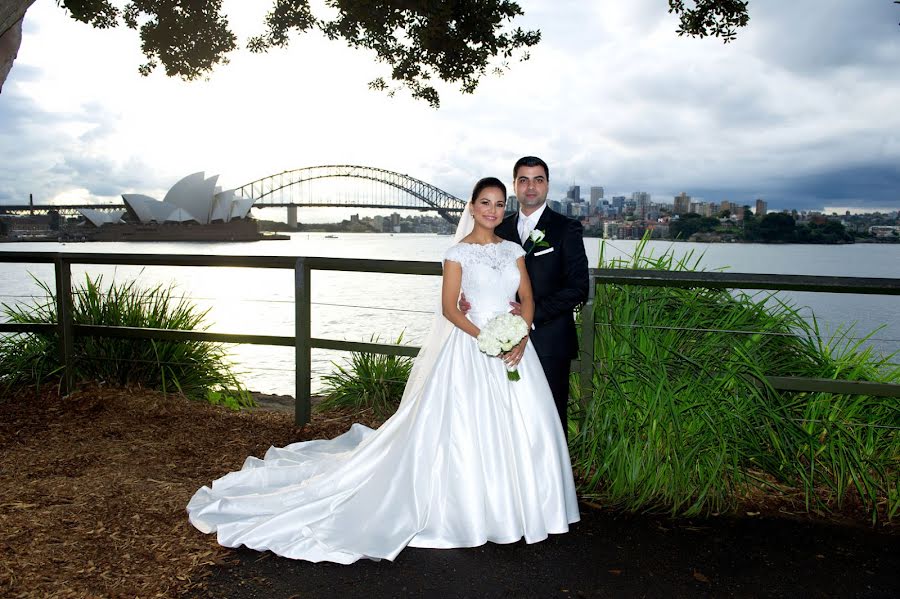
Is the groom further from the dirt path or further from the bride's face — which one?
the dirt path

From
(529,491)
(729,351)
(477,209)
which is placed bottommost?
(529,491)

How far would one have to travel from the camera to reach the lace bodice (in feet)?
11.3

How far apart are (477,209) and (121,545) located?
2309 millimetres

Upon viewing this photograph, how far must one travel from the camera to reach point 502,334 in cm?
317

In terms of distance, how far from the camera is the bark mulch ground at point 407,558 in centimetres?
275

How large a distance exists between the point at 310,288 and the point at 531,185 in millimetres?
2192

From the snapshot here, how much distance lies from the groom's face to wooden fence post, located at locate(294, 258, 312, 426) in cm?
203

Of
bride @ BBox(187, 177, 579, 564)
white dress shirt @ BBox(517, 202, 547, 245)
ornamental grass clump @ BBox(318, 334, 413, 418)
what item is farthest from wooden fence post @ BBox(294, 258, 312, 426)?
white dress shirt @ BBox(517, 202, 547, 245)

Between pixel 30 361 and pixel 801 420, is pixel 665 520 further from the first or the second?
pixel 30 361

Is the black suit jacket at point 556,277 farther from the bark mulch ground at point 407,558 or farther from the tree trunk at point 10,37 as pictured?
the tree trunk at point 10,37

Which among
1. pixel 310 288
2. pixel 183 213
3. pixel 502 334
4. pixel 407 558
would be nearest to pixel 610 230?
pixel 502 334

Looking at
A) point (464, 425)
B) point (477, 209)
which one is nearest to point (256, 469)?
point (464, 425)

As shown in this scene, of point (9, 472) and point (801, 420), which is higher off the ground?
point (801, 420)

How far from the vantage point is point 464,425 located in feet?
10.8
